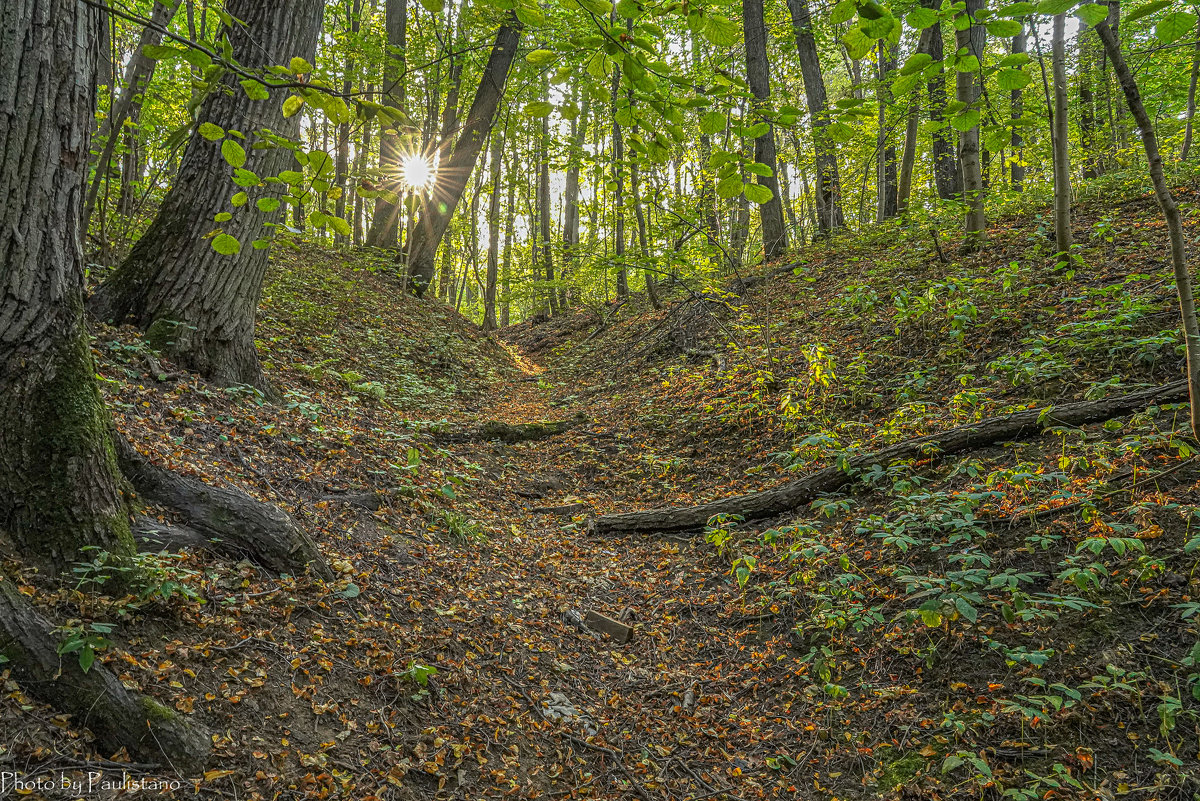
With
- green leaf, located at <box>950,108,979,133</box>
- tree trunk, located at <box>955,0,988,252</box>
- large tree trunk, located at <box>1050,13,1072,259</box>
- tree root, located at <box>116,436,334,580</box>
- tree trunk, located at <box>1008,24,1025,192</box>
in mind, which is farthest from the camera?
tree trunk, located at <box>1008,24,1025,192</box>

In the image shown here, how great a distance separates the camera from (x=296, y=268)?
1043 cm

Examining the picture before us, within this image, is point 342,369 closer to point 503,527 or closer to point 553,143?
point 503,527

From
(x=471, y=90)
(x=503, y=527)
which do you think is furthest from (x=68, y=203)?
(x=471, y=90)

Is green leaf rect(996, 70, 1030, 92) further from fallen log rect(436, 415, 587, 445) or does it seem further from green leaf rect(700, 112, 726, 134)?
fallen log rect(436, 415, 587, 445)

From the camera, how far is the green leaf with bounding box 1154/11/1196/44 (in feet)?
5.81

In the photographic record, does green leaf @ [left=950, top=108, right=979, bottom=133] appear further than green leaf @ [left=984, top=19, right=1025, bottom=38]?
Yes

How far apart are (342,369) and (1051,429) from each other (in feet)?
24.7

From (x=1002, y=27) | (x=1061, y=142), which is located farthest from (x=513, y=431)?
(x=1061, y=142)

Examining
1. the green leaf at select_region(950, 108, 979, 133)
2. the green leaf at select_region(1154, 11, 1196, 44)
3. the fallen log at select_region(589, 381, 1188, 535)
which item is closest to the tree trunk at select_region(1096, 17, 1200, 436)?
the fallen log at select_region(589, 381, 1188, 535)

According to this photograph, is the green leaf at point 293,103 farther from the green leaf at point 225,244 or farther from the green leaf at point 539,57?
the green leaf at point 539,57

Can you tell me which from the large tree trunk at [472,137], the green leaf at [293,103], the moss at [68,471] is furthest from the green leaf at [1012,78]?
the large tree trunk at [472,137]

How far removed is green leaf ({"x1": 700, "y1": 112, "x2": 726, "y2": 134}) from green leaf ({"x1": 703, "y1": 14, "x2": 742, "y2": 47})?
21 cm

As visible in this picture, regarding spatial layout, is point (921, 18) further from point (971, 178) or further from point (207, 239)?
point (971, 178)

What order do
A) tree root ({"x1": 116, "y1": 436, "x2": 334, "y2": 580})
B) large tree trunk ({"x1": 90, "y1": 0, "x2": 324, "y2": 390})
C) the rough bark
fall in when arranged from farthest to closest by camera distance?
large tree trunk ({"x1": 90, "y1": 0, "x2": 324, "y2": 390})
tree root ({"x1": 116, "y1": 436, "x2": 334, "y2": 580})
the rough bark
